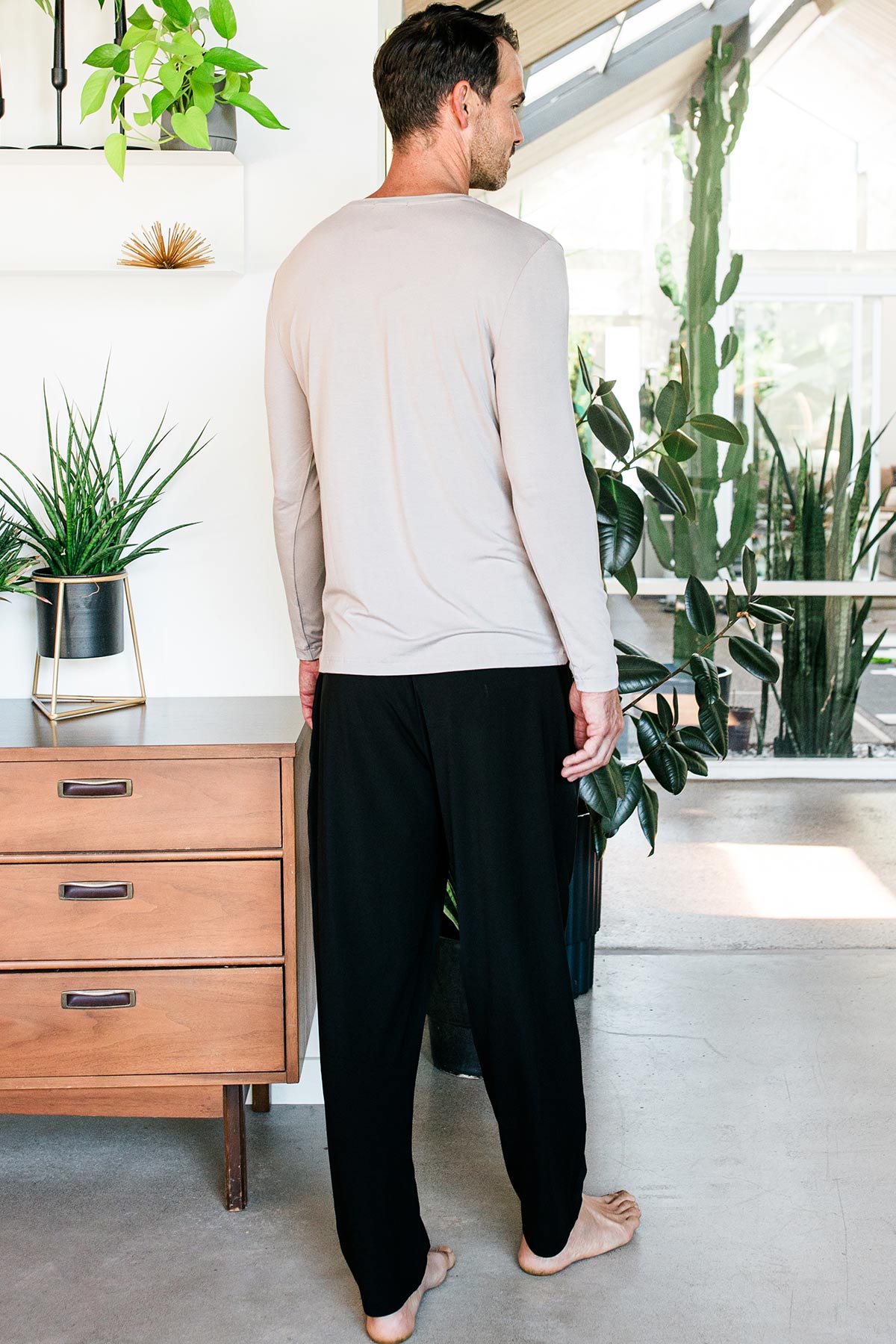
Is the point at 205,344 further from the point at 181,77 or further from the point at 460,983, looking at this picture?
the point at 460,983

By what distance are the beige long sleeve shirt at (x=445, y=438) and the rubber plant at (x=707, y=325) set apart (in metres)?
3.23

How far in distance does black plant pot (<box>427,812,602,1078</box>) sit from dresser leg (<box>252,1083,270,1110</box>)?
388 millimetres

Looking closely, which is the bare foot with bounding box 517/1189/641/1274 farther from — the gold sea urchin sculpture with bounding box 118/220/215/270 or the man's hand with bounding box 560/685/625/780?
the gold sea urchin sculpture with bounding box 118/220/215/270

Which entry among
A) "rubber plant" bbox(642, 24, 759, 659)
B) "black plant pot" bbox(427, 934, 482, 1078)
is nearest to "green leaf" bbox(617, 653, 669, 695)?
"black plant pot" bbox(427, 934, 482, 1078)

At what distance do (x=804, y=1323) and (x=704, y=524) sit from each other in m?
3.36

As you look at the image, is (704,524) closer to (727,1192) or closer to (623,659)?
(623,659)

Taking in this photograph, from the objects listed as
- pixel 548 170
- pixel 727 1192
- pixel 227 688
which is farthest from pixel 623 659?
pixel 548 170

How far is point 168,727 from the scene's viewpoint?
229 centimetres

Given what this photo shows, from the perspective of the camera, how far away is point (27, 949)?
7.10 ft

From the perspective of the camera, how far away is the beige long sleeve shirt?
1.59 metres

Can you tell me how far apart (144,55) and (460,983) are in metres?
1.93

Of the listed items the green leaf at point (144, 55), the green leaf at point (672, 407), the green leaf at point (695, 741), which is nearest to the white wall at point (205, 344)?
the green leaf at point (144, 55)

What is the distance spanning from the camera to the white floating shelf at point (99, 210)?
7.82ft

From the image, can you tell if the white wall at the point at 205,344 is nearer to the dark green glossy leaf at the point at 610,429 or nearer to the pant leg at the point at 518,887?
the dark green glossy leaf at the point at 610,429
